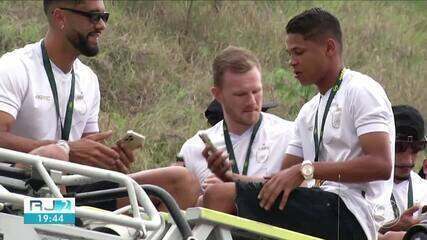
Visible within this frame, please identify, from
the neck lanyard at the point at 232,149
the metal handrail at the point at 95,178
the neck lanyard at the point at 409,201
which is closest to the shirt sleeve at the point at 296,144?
the neck lanyard at the point at 232,149

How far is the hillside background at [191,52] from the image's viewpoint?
40.1 feet

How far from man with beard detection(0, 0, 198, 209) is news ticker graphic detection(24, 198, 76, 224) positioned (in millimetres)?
1649

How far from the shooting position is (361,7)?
648 inches

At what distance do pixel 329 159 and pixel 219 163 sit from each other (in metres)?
0.59

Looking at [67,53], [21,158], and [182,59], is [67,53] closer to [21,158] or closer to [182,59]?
[21,158]

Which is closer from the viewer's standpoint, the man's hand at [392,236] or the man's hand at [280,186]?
the man's hand at [280,186]

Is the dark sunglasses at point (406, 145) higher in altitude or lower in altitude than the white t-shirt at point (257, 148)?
lower

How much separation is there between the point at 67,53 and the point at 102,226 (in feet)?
7.50

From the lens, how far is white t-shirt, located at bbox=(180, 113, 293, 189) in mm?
7434

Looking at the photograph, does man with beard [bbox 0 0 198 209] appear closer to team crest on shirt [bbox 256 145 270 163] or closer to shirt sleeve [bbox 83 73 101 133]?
shirt sleeve [bbox 83 73 101 133]

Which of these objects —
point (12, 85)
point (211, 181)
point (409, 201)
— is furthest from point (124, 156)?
point (409, 201)

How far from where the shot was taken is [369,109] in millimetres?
6742

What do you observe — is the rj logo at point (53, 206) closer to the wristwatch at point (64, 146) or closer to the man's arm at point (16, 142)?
the wristwatch at point (64, 146)

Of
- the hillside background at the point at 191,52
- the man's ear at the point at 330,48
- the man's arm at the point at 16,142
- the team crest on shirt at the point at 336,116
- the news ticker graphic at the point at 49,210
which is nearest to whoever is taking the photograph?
the news ticker graphic at the point at 49,210
